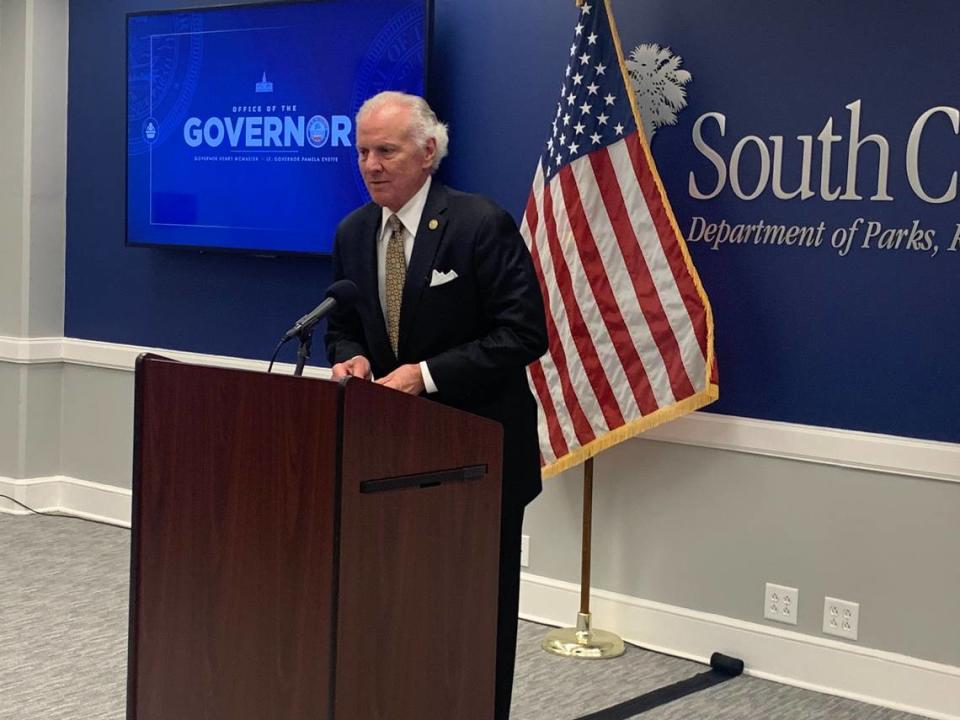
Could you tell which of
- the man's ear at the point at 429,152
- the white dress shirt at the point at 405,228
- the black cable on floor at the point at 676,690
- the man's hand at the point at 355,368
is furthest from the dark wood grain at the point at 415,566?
the black cable on floor at the point at 676,690

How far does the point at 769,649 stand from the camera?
3996 millimetres

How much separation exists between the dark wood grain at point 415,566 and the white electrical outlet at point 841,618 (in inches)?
66.9

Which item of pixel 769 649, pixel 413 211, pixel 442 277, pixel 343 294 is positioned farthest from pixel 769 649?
pixel 343 294

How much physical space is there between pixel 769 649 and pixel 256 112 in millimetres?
2799

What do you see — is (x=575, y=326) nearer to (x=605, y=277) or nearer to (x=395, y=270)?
(x=605, y=277)

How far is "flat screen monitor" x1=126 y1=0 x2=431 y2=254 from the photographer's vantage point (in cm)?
477

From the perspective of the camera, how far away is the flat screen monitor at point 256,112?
15.6ft

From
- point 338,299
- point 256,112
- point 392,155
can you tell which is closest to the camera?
point 338,299

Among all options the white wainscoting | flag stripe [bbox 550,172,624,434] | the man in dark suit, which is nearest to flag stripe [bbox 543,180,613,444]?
flag stripe [bbox 550,172,624,434]

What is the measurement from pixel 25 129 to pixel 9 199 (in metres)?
0.32

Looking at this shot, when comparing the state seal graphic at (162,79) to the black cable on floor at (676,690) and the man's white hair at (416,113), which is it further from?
the black cable on floor at (676,690)

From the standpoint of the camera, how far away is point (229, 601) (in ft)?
7.30

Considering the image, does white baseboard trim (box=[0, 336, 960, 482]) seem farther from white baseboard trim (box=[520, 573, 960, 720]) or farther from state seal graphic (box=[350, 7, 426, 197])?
state seal graphic (box=[350, 7, 426, 197])

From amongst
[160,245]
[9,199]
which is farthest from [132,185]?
[9,199]
